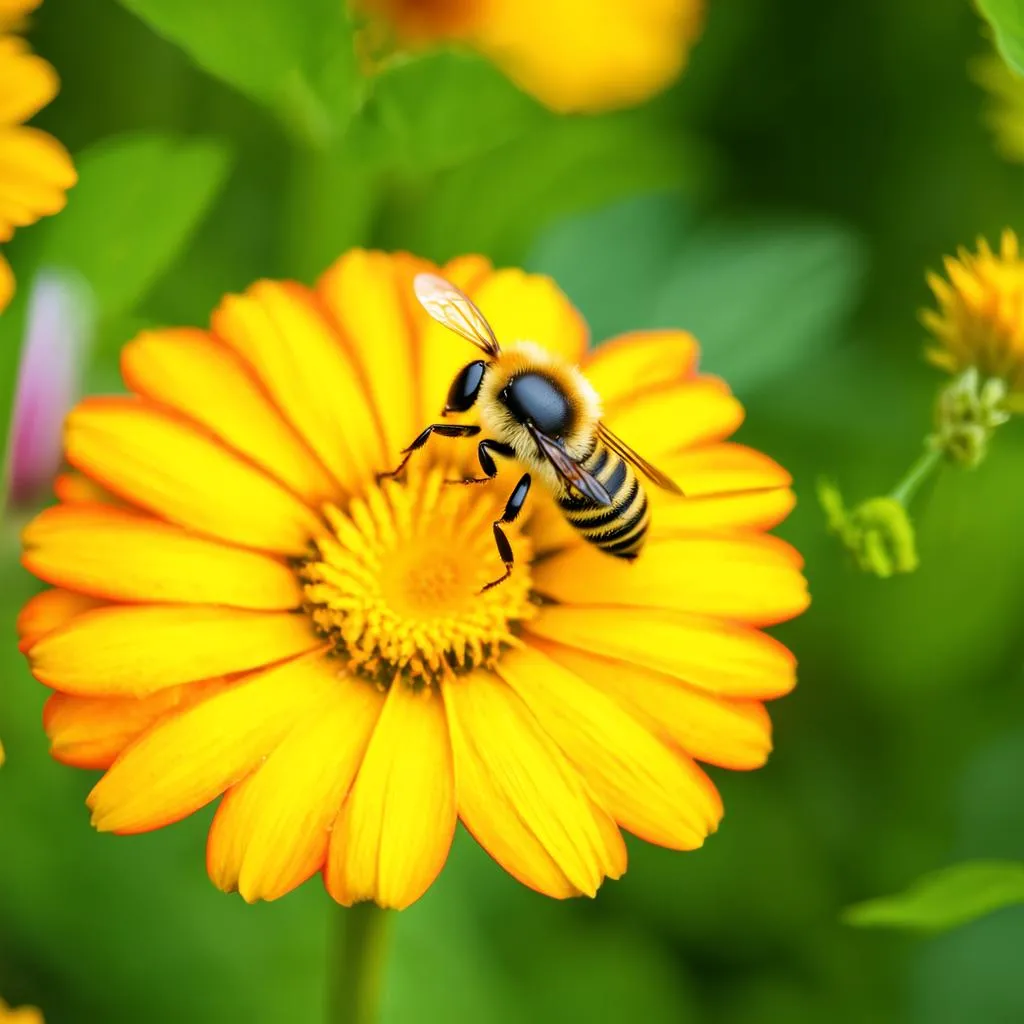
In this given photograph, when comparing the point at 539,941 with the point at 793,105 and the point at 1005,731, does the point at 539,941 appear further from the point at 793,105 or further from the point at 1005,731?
the point at 793,105

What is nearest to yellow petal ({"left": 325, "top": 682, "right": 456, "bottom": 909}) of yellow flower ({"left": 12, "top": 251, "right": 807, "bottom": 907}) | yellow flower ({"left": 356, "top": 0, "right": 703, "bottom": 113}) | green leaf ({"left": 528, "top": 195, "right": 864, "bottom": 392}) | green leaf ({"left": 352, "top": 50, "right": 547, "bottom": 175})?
yellow flower ({"left": 12, "top": 251, "right": 807, "bottom": 907})

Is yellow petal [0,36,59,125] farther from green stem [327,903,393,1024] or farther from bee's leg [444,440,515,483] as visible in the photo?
green stem [327,903,393,1024]

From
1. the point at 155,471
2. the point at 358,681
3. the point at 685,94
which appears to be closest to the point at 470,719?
the point at 358,681

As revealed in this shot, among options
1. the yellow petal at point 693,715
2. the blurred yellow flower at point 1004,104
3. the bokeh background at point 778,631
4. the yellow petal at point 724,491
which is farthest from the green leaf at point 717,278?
the yellow petal at point 693,715

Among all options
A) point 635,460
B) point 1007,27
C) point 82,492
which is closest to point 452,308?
point 635,460

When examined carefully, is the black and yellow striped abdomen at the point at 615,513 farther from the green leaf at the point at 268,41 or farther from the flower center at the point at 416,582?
the green leaf at the point at 268,41
